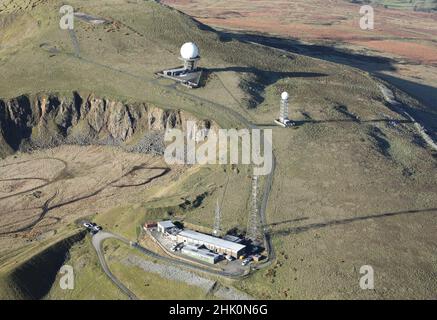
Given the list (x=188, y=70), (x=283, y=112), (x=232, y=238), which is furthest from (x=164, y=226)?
(x=188, y=70)

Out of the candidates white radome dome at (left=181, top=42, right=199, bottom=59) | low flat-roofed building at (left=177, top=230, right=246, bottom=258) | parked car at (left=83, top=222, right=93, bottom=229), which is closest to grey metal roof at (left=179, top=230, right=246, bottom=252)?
low flat-roofed building at (left=177, top=230, right=246, bottom=258)

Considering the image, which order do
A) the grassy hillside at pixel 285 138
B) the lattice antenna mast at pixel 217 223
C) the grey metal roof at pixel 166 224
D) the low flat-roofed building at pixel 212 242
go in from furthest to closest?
the grey metal roof at pixel 166 224
the lattice antenna mast at pixel 217 223
the low flat-roofed building at pixel 212 242
the grassy hillside at pixel 285 138

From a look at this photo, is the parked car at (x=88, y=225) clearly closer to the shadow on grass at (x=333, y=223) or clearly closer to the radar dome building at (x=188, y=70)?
the shadow on grass at (x=333, y=223)

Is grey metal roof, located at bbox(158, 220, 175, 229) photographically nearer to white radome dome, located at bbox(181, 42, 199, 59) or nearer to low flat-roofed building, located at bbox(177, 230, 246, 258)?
low flat-roofed building, located at bbox(177, 230, 246, 258)

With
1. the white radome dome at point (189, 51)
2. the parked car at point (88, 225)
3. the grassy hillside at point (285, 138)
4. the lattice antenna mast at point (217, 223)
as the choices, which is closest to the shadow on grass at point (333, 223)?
the grassy hillside at point (285, 138)

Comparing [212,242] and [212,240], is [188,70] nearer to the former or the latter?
[212,240]
